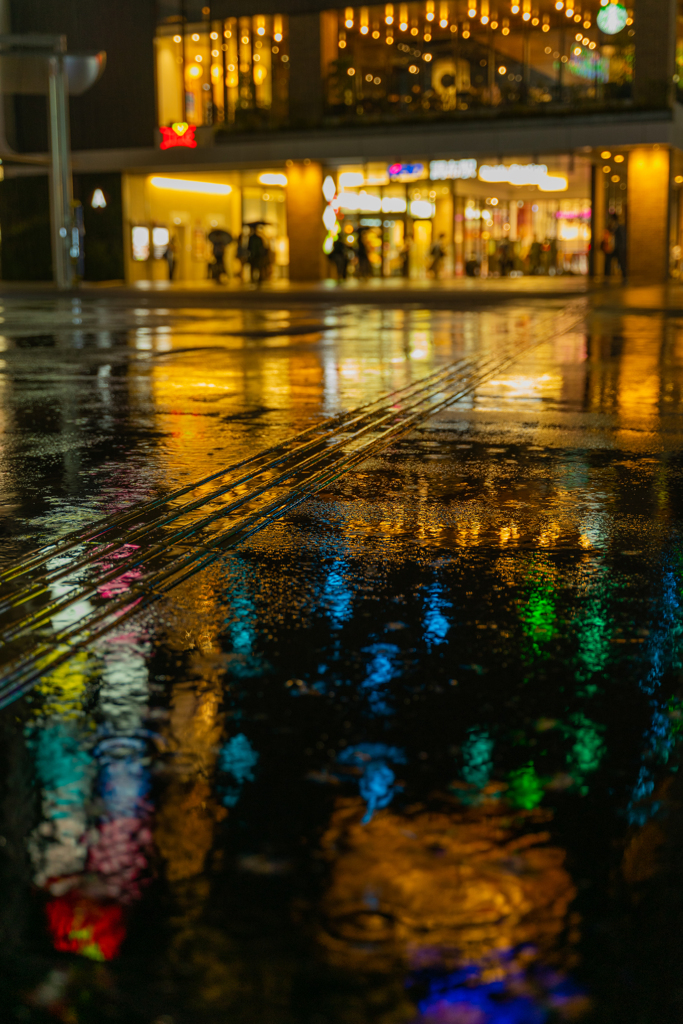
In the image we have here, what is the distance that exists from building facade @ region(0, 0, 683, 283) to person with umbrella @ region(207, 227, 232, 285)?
0.12 m

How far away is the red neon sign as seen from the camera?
155 feet

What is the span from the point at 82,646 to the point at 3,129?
4665 centimetres

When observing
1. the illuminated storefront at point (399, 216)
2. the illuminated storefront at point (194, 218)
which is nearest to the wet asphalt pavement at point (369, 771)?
the illuminated storefront at point (399, 216)

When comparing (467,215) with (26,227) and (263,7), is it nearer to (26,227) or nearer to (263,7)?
(263,7)

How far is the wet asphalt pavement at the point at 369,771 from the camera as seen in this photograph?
2.08 meters

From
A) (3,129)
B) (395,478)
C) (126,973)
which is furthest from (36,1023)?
(3,129)

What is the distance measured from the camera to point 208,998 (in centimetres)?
201

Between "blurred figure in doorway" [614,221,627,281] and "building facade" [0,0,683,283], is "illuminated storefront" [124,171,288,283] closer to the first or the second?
"building facade" [0,0,683,283]

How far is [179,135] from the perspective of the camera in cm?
4738

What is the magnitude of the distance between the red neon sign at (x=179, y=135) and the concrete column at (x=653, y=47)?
643 inches

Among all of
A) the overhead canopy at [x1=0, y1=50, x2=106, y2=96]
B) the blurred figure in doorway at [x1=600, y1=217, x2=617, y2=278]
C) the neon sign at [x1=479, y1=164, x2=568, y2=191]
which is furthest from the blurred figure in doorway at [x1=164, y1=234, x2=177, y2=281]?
the blurred figure in doorway at [x1=600, y1=217, x2=617, y2=278]

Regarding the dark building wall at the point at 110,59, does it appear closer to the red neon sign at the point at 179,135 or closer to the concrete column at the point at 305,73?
the red neon sign at the point at 179,135

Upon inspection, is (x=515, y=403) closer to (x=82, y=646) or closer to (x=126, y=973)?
(x=82, y=646)

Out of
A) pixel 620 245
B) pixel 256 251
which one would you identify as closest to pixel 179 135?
pixel 256 251
